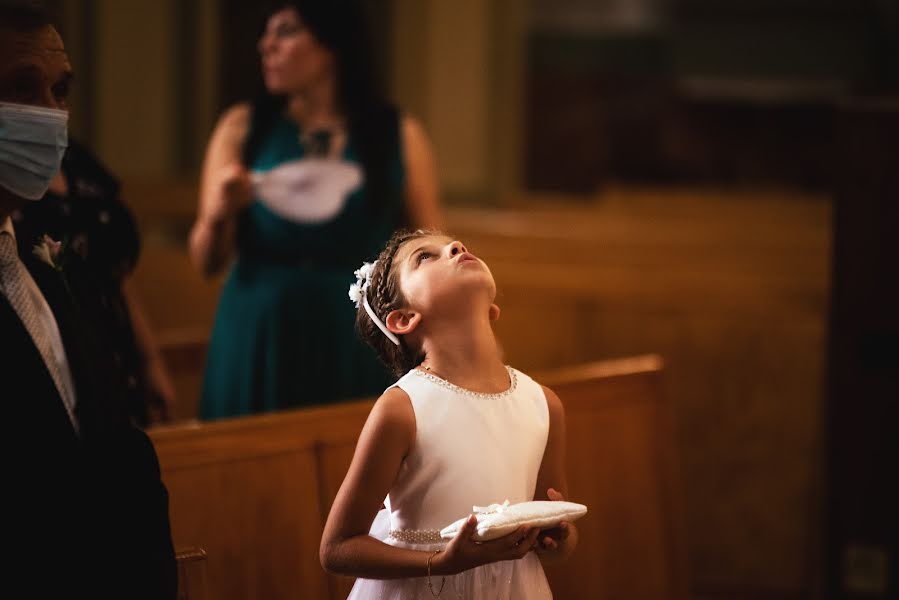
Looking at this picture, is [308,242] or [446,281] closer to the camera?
[446,281]

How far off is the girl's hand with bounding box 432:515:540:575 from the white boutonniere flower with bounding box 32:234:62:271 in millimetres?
795

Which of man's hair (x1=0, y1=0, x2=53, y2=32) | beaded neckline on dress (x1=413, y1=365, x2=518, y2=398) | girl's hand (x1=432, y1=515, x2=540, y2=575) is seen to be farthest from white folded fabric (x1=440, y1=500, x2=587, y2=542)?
man's hair (x1=0, y1=0, x2=53, y2=32)

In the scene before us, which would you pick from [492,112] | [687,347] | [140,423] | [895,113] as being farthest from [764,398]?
[492,112]

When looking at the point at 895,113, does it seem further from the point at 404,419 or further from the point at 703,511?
the point at 404,419

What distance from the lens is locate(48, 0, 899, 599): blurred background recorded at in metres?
4.25

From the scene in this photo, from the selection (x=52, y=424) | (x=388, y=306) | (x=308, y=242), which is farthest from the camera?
(x=308, y=242)

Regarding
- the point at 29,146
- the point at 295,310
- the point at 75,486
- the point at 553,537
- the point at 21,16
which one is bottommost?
the point at 295,310

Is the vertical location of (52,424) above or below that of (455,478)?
above

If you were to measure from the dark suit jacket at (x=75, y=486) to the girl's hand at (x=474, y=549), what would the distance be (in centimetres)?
44

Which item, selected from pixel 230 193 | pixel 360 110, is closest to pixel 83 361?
pixel 230 193

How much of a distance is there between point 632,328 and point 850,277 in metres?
1.52

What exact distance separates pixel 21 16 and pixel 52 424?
1.96ft

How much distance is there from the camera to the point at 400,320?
6.50 ft

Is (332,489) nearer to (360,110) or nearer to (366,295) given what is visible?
(366,295)
